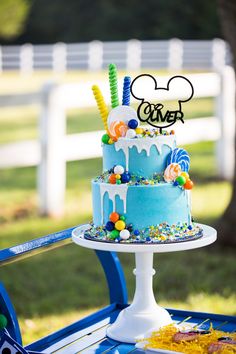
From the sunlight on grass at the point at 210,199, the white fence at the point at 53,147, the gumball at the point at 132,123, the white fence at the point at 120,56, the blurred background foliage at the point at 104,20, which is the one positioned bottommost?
the sunlight on grass at the point at 210,199

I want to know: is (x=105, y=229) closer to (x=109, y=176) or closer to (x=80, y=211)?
(x=109, y=176)

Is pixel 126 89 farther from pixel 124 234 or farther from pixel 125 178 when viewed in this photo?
pixel 124 234

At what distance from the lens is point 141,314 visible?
11.4ft

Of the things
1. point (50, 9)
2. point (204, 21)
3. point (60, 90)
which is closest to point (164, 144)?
point (60, 90)

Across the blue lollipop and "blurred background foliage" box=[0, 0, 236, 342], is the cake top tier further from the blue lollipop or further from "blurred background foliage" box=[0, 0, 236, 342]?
"blurred background foliage" box=[0, 0, 236, 342]

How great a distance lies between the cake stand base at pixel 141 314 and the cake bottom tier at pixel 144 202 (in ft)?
0.67

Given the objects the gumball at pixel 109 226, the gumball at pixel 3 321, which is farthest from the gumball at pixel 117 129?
the gumball at pixel 3 321

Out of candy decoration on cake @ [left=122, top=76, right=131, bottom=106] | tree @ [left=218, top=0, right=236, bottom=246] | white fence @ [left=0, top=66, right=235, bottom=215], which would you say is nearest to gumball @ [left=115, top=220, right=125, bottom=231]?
candy decoration on cake @ [left=122, top=76, right=131, bottom=106]

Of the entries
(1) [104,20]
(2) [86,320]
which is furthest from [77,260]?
(1) [104,20]

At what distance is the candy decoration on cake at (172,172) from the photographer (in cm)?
334

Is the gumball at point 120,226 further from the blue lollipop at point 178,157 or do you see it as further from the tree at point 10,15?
the tree at point 10,15

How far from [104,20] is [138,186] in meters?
42.3

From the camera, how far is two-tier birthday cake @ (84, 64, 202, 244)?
3.31 metres

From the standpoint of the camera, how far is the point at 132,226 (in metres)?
3.32
